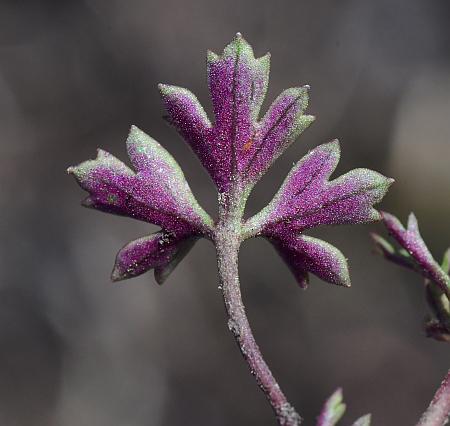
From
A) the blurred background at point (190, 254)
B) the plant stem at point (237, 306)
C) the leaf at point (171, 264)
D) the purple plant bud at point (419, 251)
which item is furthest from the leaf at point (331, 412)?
the blurred background at point (190, 254)

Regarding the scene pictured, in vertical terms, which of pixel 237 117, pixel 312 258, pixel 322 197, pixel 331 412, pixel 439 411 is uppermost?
pixel 237 117

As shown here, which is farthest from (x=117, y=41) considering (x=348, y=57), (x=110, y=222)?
(x=348, y=57)

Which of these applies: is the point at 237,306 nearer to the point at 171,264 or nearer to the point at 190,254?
the point at 171,264

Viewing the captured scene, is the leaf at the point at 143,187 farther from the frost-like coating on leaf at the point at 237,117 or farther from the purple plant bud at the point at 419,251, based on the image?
the purple plant bud at the point at 419,251

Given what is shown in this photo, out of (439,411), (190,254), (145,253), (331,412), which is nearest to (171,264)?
(145,253)

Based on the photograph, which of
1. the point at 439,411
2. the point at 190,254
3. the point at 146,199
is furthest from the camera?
the point at 190,254

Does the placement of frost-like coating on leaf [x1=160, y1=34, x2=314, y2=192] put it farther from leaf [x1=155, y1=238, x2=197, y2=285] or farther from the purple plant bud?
the purple plant bud

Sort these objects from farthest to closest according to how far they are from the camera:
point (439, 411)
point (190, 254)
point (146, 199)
Answer: point (190, 254), point (146, 199), point (439, 411)
